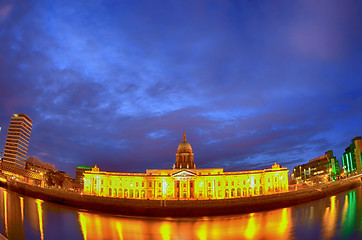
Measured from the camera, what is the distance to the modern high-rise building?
Answer: 144 meters

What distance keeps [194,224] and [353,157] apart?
10410 centimetres

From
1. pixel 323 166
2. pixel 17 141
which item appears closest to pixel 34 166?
pixel 17 141

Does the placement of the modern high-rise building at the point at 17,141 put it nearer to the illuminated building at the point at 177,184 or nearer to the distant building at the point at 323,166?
the illuminated building at the point at 177,184

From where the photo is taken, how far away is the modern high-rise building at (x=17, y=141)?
473 ft

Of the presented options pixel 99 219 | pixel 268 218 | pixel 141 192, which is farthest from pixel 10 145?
pixel 268 218

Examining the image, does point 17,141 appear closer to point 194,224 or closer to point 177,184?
point 177,184

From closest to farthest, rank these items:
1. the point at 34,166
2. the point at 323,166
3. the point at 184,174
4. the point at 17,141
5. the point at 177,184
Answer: the point at 184,174 → the point at 177,184 → the point at 17,141 → the point at 323,166 → the point at 34,166

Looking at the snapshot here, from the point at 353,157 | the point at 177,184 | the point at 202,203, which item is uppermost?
the point at 353,157

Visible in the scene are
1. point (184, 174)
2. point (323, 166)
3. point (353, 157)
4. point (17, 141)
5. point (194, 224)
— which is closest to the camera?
point (194, 224)

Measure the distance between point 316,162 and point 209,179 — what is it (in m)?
87.4

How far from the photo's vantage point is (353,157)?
124688 millimetres

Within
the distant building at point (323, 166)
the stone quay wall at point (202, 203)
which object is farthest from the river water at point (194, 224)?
the distant building at point (323, 166)

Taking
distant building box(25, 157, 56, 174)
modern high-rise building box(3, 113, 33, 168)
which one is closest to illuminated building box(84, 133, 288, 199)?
modern high-rise building box(3, 113, 33, 168)

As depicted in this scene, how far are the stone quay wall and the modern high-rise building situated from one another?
95.9m
